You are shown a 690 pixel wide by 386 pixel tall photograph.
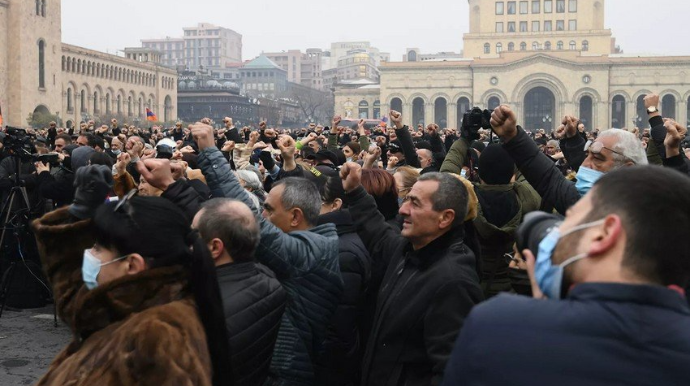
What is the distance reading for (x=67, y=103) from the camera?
70.8 meters

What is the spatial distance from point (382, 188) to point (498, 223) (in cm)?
76

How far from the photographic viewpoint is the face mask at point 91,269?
91.1 inches

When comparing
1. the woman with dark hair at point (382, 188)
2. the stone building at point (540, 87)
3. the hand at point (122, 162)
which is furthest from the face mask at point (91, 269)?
the stone building at point (540, 87)

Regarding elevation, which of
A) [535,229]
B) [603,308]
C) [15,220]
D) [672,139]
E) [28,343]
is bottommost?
[28,343]

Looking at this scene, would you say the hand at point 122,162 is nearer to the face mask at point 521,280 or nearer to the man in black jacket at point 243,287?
the man in black jacket at point 243,287

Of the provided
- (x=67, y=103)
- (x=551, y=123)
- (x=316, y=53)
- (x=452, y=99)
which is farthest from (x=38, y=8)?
(x=316, y=53)

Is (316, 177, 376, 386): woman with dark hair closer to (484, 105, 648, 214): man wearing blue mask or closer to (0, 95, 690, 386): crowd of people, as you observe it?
(0, 95, 690, 386): crowd of people

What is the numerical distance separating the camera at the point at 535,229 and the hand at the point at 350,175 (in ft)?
7.81

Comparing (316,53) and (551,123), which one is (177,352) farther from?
(316,53)

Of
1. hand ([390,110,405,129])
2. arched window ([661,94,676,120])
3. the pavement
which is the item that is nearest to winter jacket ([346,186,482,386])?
the pavement

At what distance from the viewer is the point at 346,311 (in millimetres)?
4141

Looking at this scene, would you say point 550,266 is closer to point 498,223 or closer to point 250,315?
point 250,315

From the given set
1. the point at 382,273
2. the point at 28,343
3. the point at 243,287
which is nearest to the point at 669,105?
the point at 28,343

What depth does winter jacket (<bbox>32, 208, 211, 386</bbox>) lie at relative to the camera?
202 centimetres
